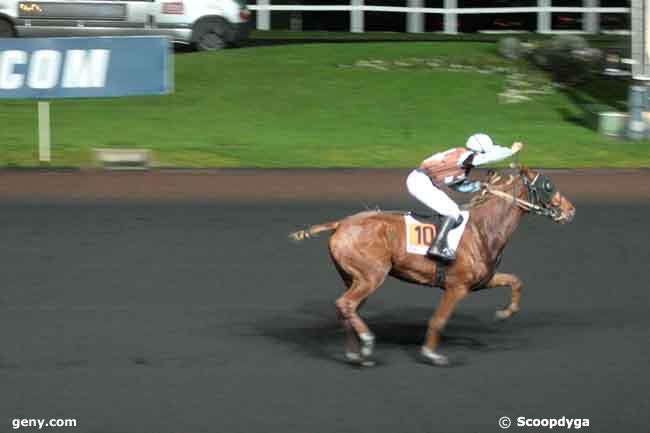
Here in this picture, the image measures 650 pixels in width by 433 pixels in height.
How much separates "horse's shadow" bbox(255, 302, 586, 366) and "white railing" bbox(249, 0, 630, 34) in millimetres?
22719

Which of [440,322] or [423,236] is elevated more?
[423,236]

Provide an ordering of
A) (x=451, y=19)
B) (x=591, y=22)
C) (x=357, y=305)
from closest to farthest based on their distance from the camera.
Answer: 1. (x=357, y=305)
2. (x=591, y=22)
3. (x=451, y=19)

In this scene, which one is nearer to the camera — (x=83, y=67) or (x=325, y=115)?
(x=83, y=67)

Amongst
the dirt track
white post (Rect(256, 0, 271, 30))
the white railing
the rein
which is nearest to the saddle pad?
the rein

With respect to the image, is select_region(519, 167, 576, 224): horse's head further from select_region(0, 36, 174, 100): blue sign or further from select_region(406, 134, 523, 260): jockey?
select_region(0, 36, 174, 100): blue sign

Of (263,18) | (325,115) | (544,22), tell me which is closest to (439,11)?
(544,22)

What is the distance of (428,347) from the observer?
10070 millimetres

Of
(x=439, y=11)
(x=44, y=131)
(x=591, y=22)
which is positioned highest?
(x=439, y=11)

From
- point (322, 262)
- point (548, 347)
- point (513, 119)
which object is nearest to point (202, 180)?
point (322, 262)

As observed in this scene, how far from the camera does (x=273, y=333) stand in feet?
36.4

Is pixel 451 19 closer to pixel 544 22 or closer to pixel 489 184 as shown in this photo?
pixel 544 22

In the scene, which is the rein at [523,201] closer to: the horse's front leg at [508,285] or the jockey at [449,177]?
the jockey at [449,177]

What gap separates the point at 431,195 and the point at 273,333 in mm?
1933

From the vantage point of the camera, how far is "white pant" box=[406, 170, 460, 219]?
33.0ft
